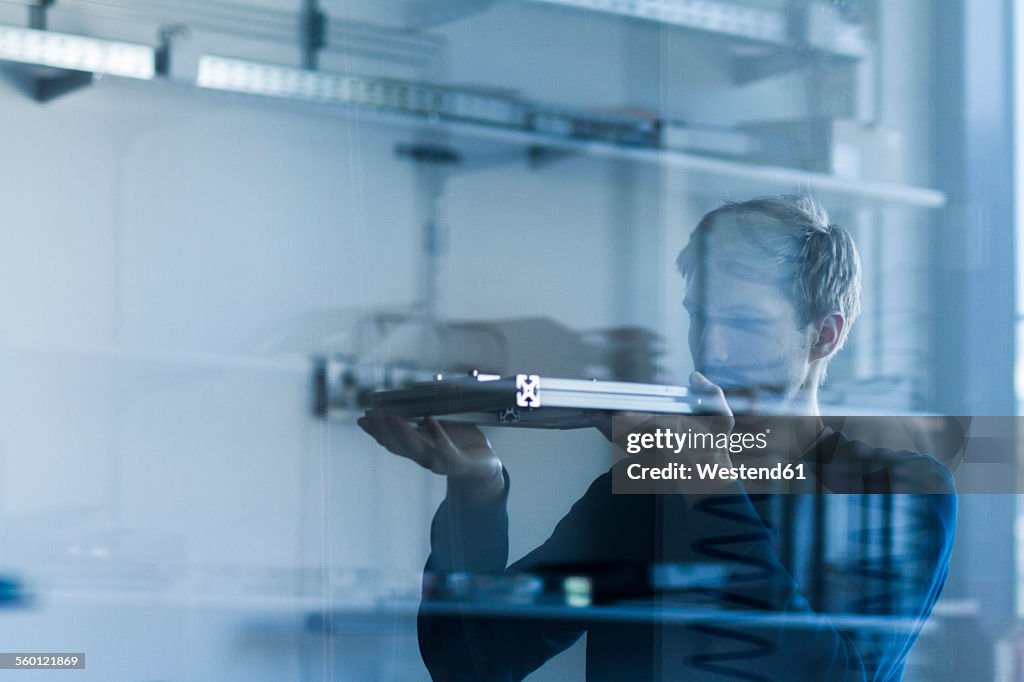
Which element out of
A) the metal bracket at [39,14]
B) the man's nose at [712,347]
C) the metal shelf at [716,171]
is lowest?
the man's nose at [712,347]

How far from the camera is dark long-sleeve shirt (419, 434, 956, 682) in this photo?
4.12 ft

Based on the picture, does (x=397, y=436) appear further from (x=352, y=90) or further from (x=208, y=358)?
(x=352, y=90)

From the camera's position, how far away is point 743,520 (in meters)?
1.30

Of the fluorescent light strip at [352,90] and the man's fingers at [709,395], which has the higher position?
the fluorescent light strip at [352,90]

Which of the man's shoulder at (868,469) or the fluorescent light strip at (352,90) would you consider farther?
the man's shoulder at (868,469)

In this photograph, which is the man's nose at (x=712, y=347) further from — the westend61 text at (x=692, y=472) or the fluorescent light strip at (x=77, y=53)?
the fluorescent light strip at (x=77, y=53)

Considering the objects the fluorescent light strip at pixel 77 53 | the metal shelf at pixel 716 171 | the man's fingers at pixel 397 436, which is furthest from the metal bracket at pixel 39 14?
the man's fingers at pixel 397 436

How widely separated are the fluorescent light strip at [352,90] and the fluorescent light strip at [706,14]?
6.4 inches

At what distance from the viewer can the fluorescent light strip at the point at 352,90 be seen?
1.17m

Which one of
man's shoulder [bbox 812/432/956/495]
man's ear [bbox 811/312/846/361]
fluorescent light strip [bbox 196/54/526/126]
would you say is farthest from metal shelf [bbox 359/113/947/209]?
man's shoulder [bbox 812/432/956/495]

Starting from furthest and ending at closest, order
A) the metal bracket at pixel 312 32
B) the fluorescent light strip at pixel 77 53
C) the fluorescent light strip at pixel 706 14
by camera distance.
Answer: the fluorescent light strip at pixel 706 14
the metal bracket at pixel 312 32
the fluorescent light strip at pixel 77 53

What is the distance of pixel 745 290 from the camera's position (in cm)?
132

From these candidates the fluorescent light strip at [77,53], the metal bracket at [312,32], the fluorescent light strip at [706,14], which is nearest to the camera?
the fluorescent light strip at [77,53]

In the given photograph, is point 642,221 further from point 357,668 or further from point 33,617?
point 33,617
